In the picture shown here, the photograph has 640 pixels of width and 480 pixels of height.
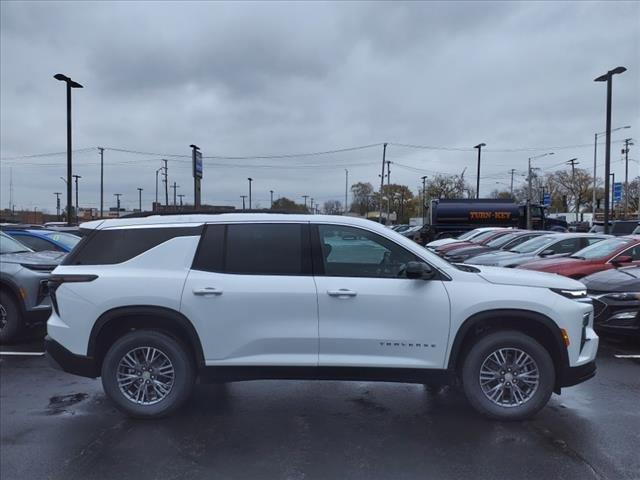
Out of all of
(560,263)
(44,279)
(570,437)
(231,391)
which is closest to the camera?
(570,437)

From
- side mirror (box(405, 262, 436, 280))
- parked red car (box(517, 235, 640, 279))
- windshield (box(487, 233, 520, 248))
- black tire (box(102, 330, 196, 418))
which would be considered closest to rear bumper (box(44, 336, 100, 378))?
black tire (box(102, 330, 196, 418))

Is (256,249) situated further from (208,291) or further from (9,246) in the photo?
(9,246)

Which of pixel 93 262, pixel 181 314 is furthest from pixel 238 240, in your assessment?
pixel 93 262

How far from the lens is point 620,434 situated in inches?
179

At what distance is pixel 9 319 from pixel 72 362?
3.45 m

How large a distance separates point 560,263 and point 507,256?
3.32 metres

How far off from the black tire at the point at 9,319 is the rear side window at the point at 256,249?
4.20 metres

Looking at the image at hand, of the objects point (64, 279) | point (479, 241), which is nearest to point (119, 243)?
point (64, 279)

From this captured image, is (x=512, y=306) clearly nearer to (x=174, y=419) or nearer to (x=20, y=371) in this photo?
(x=174, y=419)

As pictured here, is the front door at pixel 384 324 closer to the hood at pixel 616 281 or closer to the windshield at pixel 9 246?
the hood at pixel 616 281

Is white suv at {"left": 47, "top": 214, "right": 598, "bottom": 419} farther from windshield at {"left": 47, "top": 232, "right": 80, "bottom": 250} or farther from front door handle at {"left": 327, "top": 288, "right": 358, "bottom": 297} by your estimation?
windshield at {"left": 47, "top": 232, "right": 80, "bottom": 250}

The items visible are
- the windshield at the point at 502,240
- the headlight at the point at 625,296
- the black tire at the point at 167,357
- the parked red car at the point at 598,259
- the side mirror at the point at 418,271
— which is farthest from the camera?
the windshield at the point at 502,240

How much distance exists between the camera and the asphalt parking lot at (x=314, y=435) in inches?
154

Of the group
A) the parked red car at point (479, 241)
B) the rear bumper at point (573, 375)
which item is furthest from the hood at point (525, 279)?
the parked red car at point (479, 241)
